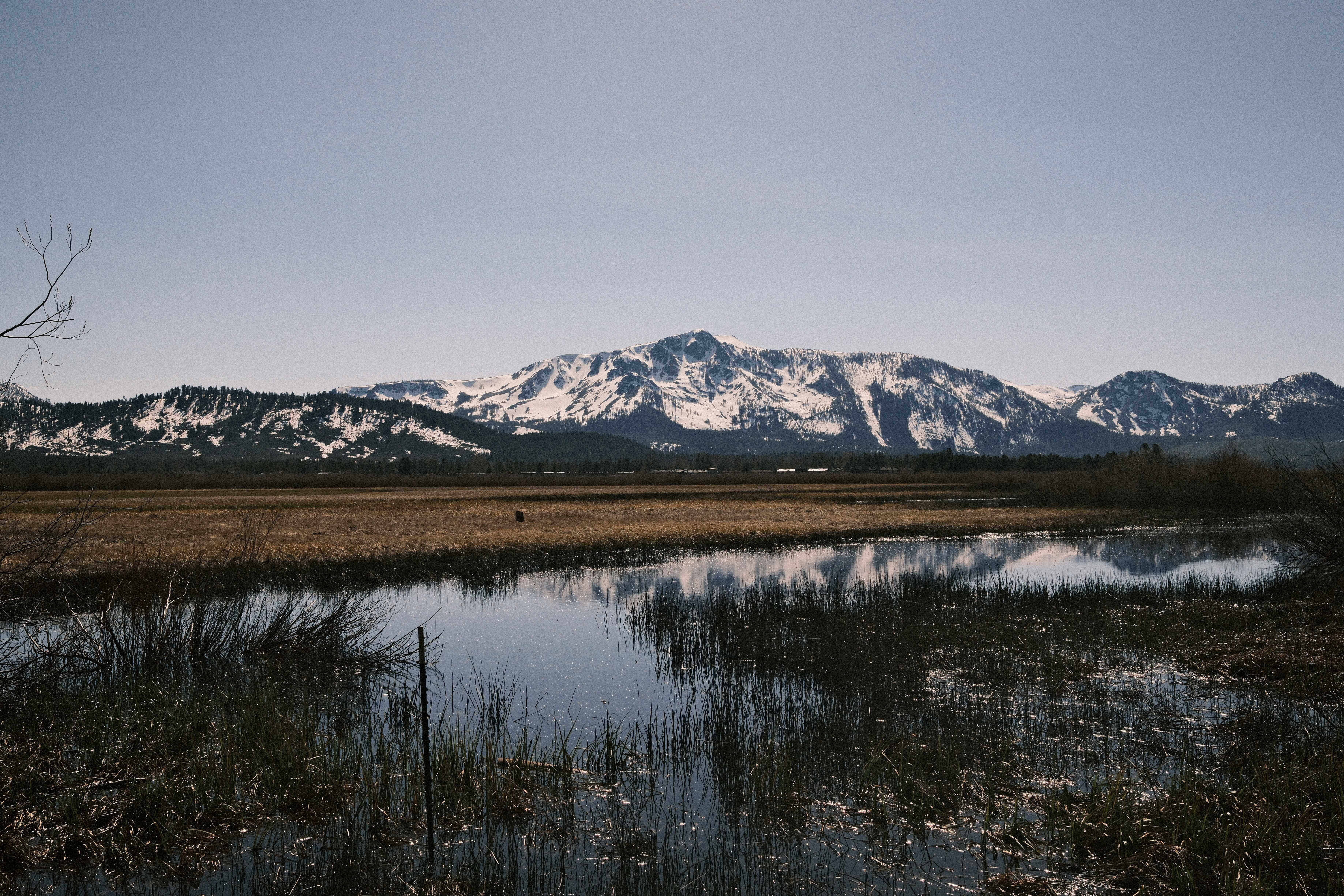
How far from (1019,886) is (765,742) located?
4135 mm

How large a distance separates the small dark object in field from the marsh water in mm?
118

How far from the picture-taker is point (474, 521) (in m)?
48.8

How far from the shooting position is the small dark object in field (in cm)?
690

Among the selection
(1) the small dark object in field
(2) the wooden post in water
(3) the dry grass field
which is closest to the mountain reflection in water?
(3) the dry grass field

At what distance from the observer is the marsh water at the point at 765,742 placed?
7.51m

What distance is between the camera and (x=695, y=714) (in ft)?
40.4

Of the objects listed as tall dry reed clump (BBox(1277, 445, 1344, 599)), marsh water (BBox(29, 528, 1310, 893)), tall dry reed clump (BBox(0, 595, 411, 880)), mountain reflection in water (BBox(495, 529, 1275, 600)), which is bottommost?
mountain reflection in water (BBox(495, 529, 1275, 600))

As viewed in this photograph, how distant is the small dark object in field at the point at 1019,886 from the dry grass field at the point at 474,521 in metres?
10.4

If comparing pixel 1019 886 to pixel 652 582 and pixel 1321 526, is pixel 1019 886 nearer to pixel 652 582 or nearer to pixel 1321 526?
pixel 1321 526

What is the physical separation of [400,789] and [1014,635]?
14.5 m

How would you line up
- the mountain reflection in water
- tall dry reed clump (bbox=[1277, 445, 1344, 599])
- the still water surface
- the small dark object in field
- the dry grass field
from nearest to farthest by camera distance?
the small dark object in field → the still water surface → tall dry reed clump (bbox=[1277, 445, 1344, 599]) → the mountain reflection in water → the dry grass field

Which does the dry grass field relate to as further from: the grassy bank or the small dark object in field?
the small dark object in field

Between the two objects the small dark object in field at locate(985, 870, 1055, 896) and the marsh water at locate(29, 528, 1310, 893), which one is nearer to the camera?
the small dark object in field at locate(985, 870, 1055, 896)

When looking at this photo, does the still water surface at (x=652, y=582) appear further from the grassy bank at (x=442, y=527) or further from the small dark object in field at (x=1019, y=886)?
the small dark object in field at (x=1019, y=886)
